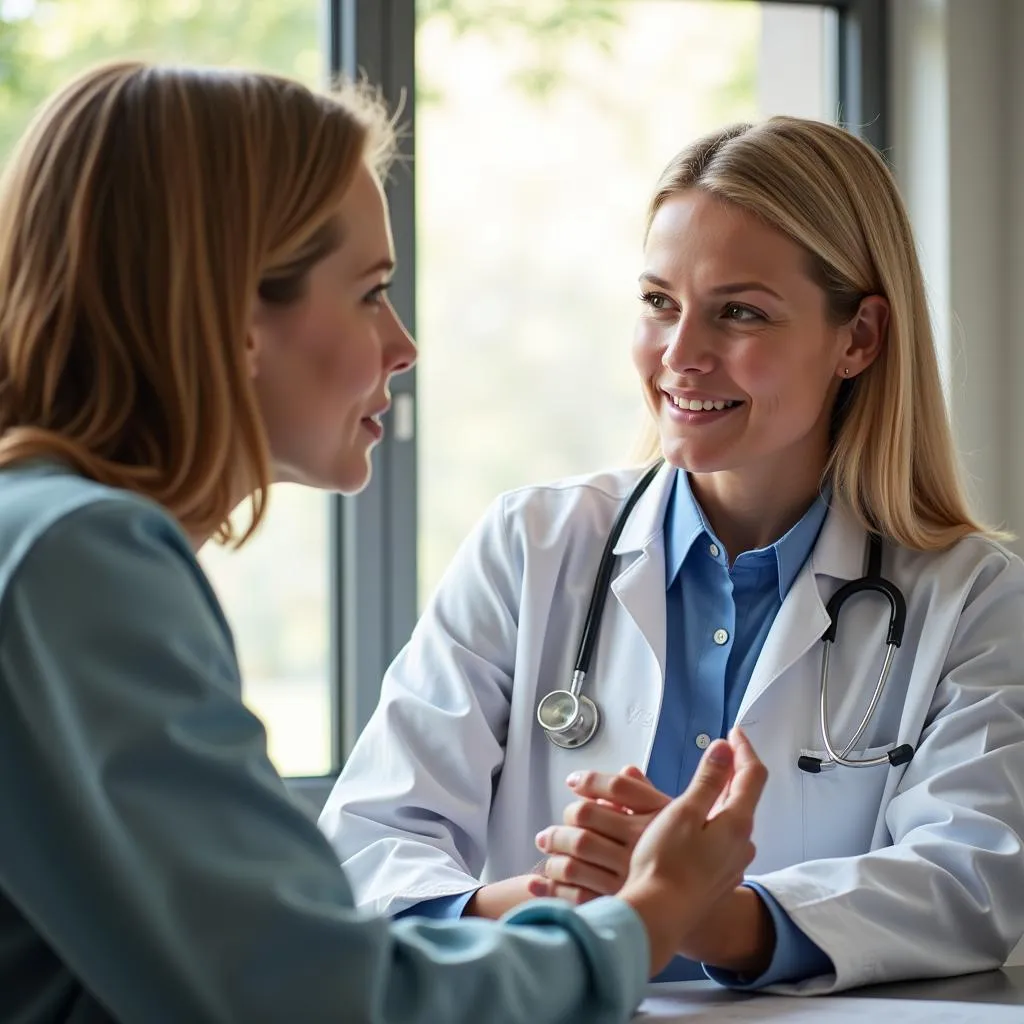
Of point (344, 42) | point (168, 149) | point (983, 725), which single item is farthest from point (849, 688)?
point (344, 42)

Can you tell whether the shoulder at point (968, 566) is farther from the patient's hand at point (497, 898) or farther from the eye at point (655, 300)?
the patient's hand at point (497, 898)

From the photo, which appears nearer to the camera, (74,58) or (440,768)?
(440,768)

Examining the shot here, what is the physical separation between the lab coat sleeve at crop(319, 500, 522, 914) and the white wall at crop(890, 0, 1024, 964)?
4.26 feet

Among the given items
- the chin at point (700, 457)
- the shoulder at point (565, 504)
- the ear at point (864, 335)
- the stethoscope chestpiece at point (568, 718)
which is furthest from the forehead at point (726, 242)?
the stethoscope chestpiece at point (568, 718)

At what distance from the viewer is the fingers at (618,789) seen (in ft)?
4.37

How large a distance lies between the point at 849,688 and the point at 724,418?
0.37 metres

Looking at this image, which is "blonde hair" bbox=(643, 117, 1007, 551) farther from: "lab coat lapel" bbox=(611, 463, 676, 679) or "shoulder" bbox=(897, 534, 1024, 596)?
"lab coat lapel" bbox=(611, 463, 676, 679)

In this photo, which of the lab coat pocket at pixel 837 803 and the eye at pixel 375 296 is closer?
the eye at pixel 375 296

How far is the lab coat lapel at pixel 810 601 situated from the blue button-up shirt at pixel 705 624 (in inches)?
1.0

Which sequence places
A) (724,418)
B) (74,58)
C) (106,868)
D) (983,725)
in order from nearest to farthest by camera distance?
(106,868) → (983,725) → (724,418) → (74,58)

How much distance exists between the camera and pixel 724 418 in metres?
1.77

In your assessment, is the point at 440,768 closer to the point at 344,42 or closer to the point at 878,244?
the point at 878,244

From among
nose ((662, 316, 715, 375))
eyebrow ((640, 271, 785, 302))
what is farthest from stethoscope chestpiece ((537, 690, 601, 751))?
eyebrow ((640, 271, 785, 302))

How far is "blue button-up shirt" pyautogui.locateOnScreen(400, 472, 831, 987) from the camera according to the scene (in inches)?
66.5
